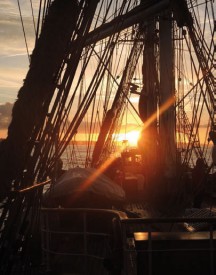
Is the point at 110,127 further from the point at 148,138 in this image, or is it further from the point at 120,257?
the point at 120,257

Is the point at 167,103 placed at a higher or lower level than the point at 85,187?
higher

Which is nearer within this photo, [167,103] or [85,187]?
[85,187]

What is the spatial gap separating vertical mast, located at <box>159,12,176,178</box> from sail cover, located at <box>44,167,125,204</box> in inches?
200

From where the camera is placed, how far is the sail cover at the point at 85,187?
32.2 ft

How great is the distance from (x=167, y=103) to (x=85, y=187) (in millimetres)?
6641

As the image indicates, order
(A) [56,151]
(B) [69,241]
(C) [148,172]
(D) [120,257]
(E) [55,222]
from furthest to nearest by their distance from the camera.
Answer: (C) [148,172] < (E) [55,222] < (B) [69,241] < (A) [56,151] < (D) [120,257]

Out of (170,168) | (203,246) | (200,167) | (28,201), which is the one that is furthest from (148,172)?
(28,201)

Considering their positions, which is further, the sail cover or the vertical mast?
the vertical mast

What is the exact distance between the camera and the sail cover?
982cm

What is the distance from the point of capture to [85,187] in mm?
9867

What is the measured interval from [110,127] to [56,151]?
11908 mm

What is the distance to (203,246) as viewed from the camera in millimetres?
5773

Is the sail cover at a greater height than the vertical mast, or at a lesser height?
lesser

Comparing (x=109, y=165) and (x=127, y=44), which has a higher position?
(x=127, y=44)
